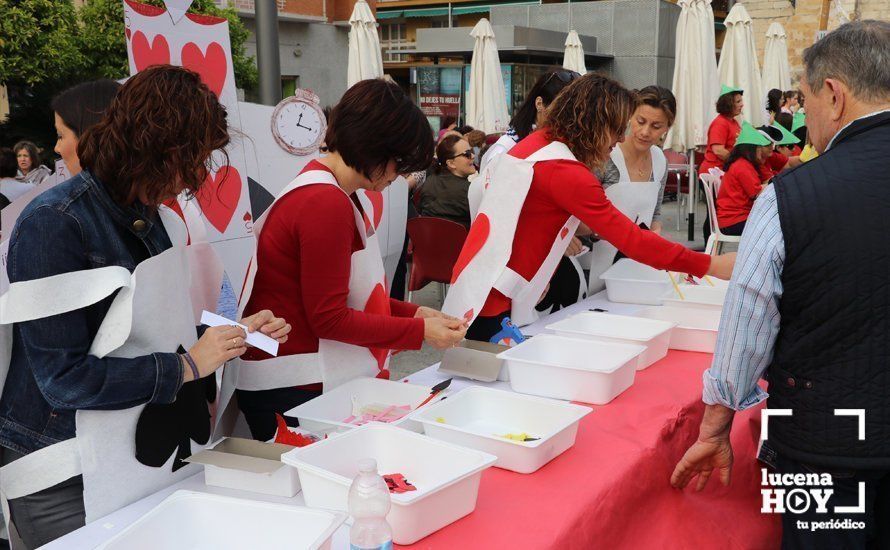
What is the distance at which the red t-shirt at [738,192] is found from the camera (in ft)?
20.9

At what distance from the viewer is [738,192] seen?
6.49 m

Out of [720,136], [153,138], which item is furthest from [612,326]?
[720,136]

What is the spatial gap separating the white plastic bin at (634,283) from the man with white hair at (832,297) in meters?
1.38

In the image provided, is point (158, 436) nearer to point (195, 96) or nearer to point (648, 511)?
point (195, 96)

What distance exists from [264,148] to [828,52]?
269 cm

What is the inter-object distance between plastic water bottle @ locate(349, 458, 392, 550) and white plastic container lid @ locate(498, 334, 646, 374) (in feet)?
3.05

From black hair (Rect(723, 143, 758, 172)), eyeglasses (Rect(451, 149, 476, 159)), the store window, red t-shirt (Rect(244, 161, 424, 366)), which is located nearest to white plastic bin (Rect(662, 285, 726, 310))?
red t-shirt (Rect(244, 161, 424, 366))

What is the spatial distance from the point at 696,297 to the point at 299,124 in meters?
1.99

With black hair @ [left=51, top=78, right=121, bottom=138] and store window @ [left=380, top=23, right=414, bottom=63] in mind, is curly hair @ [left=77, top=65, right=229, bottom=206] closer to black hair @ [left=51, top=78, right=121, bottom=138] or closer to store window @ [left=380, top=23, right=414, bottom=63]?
black hair @ [left=51, top=78, right=121, bottom=138]

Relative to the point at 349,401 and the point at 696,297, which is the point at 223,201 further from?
the point at 696,297

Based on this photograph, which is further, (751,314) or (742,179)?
(742,179)

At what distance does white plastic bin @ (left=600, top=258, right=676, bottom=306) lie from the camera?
3.00 metres

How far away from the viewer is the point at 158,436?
1483 millimetres

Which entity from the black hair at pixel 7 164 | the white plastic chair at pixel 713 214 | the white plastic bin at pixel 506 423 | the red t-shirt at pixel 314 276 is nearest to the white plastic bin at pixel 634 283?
the white plastic bin at pixel 506 423
